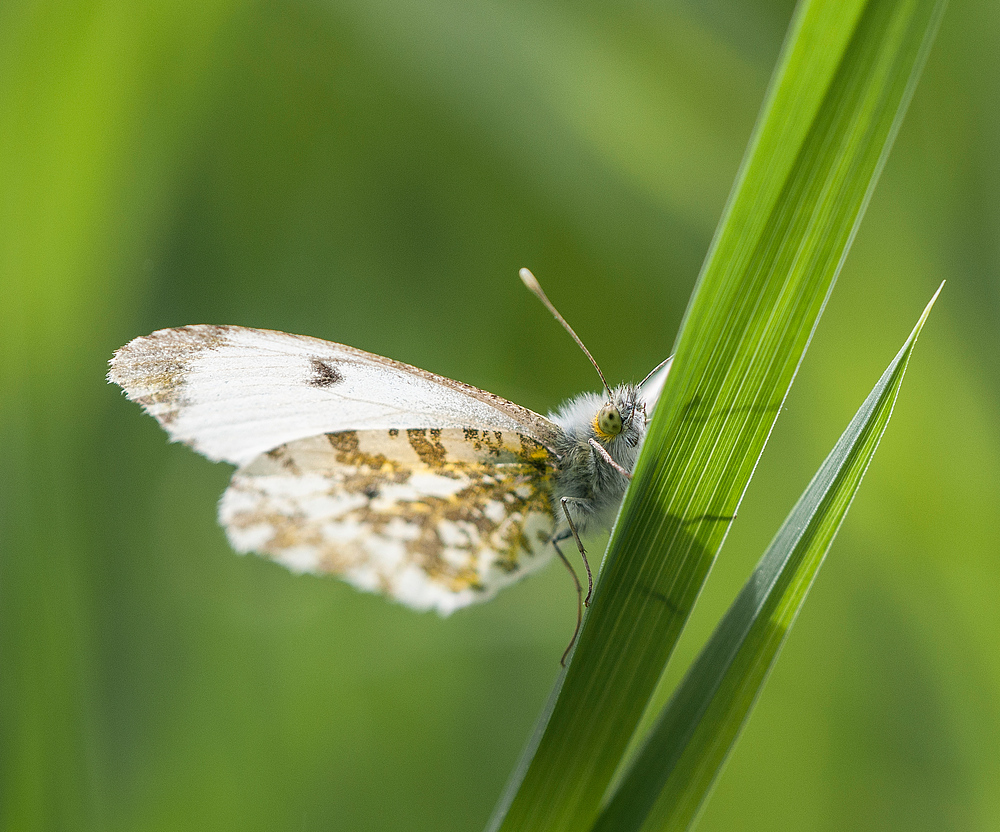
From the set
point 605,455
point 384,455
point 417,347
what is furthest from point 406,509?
point 417,347

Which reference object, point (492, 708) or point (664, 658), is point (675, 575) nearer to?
point (664, 658)

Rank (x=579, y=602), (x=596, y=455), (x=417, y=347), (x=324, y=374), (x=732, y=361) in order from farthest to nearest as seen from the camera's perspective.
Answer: (x=417, y=347) < (x=579, y=602) < (x=596, y=455) < (x=324, y=374) < (x=732, y=361)

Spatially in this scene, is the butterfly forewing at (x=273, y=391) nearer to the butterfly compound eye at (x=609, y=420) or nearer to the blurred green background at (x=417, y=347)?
Answer: the butterfly compound eye at (x=609, y=420)

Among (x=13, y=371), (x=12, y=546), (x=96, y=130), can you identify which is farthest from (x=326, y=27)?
(x=12, y=546)

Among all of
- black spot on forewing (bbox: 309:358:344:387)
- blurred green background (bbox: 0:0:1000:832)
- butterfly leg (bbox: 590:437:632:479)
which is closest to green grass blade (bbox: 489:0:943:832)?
butterfly leg (bbox: 590:437:632:479)

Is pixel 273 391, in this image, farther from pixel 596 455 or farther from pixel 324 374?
pixel 596 455

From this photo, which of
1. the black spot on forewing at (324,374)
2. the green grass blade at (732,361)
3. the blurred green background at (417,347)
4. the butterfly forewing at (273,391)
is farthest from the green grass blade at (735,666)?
the blurred green background at (417,347)
